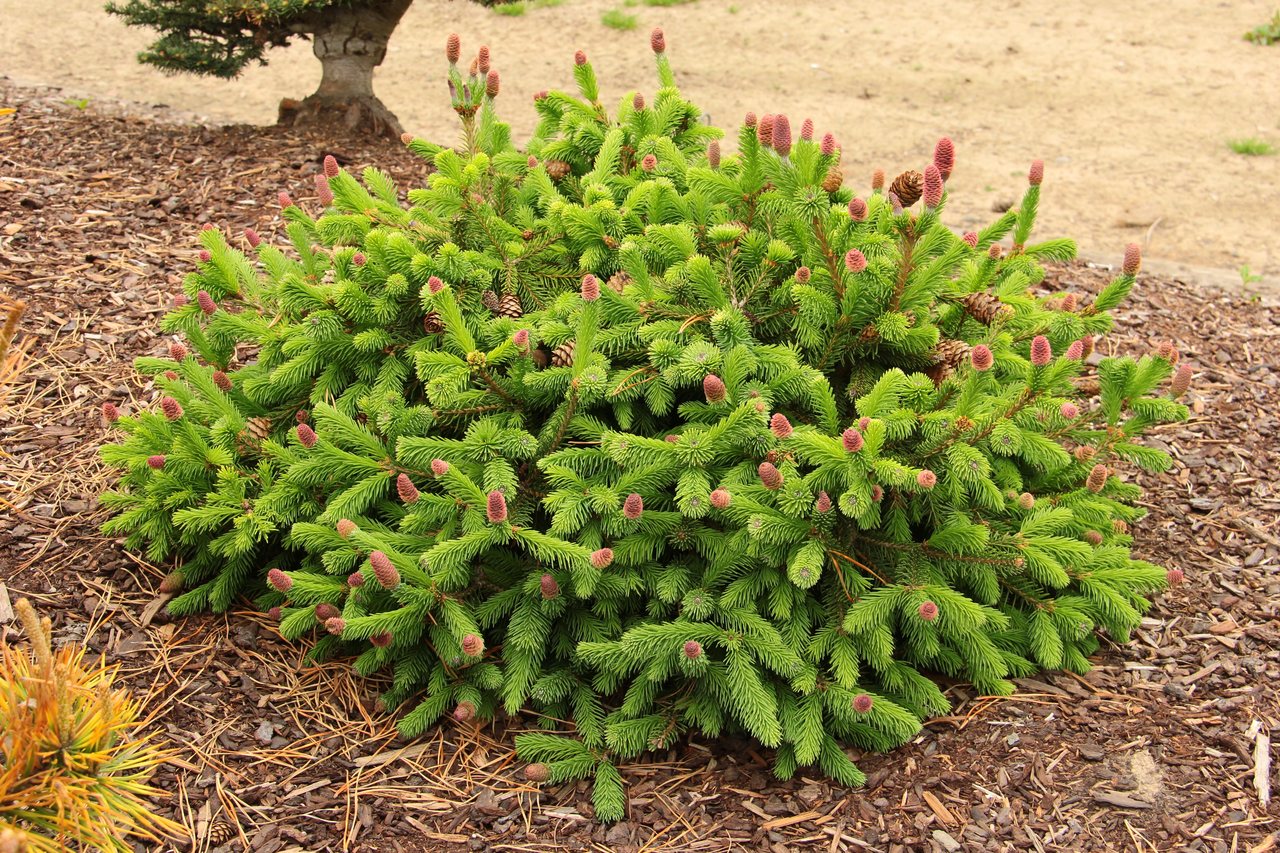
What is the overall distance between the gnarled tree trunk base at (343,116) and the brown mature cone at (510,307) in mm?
3239

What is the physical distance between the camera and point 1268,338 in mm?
4461

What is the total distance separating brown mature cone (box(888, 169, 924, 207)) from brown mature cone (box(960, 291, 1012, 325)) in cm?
36

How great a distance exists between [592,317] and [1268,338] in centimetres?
335

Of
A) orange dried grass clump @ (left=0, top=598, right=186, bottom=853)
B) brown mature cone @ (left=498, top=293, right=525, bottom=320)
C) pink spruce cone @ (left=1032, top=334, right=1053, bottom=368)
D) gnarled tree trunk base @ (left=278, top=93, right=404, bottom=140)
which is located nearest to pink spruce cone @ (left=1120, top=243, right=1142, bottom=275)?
pink spruce cone @ (left=1032, top=334, right=1053, bottom=368)

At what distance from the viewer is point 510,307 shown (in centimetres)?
290

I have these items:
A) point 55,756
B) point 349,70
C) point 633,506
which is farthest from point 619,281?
point 349,70

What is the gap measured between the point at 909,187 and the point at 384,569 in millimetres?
1585

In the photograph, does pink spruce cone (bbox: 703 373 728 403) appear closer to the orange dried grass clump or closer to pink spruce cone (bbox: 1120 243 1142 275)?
pink spruce cone (bbox: 1120 243 1142 275)

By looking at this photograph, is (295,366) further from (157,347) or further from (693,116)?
(693,116)

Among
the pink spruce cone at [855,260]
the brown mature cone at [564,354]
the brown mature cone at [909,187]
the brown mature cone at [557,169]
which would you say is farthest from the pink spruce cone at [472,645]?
the brown mature cone at [557,169]

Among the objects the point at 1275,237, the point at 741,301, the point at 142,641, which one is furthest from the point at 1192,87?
the point at 142,641

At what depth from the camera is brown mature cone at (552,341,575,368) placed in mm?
2693

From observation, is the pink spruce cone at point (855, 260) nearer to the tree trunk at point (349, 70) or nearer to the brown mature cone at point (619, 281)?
the brown mature cone at point (619, 281)

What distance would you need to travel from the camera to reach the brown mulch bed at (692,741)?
2.43 meters
